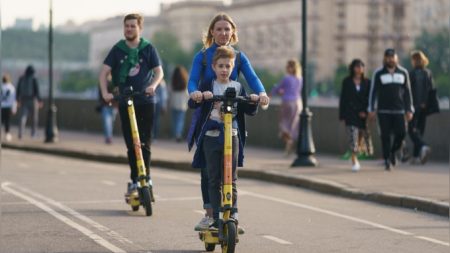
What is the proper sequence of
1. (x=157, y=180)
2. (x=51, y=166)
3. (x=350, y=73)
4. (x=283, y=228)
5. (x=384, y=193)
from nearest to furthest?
(x=283, y=228), (x=384, y=193), (x=157, y=180), (x=350, y=73), (x=51, y=166)

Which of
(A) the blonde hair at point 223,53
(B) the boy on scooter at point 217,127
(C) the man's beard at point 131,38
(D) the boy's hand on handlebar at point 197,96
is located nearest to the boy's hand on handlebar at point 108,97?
(C) the man's beard at point 131,38

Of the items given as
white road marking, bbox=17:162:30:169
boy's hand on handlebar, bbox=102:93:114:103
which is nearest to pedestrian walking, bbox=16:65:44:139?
white road marking, bbox=17:162:30:169

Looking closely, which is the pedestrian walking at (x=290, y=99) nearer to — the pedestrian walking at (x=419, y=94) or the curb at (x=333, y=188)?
the curb at (x=333, y=188)

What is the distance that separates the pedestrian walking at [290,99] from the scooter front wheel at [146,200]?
414 inches

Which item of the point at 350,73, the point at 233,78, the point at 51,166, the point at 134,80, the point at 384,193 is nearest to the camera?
the point at 233,78

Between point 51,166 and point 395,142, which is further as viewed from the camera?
point 51,166

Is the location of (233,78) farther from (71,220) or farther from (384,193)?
(384,193)

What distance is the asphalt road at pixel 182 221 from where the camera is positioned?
10.3m

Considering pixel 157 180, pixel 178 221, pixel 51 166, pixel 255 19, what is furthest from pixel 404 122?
pixel 255 19

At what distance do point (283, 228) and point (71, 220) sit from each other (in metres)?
1.87

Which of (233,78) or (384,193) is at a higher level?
(233,78)

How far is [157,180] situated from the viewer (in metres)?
18.0

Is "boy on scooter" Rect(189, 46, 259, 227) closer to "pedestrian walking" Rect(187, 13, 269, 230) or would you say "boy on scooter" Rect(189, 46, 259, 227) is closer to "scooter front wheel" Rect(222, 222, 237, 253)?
"pedestrian walking" Rect(187, 13, 269, 230)

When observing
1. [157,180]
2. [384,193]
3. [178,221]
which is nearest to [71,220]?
[178,221]
